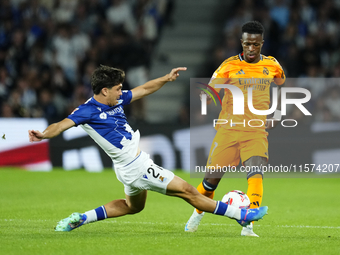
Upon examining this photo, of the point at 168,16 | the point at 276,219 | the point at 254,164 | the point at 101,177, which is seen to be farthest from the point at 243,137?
the point at 168,16

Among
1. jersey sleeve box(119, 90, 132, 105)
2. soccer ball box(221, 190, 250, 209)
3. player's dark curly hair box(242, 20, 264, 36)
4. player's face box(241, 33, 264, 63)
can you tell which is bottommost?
soccer ball box(221, 190, 250, 209)

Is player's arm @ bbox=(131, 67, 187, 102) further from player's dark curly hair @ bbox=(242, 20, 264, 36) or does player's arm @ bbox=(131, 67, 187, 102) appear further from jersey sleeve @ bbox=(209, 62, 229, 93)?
player's dark curly hair @ bbox=(242, 20, 264, 36)

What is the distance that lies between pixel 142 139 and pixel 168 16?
20.4ft

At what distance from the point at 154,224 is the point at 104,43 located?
35.3 ft

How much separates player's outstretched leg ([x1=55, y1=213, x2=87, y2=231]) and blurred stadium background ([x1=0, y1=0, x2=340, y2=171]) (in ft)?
26.3

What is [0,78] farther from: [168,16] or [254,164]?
[254,164]

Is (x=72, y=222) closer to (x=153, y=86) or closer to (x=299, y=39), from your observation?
(x=153, y=86)

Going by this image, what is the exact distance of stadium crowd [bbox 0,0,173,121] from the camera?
1585 cm

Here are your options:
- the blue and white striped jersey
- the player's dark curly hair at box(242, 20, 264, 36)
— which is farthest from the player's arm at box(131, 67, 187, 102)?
the player's dark curly hair at box(242, 20, 264, 36)

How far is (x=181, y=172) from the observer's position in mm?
13945

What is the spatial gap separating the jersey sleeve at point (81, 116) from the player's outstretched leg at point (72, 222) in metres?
1.12

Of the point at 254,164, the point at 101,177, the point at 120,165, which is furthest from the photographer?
the point at 101,177

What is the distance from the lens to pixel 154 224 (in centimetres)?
715

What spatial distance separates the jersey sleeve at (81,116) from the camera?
5.71m
